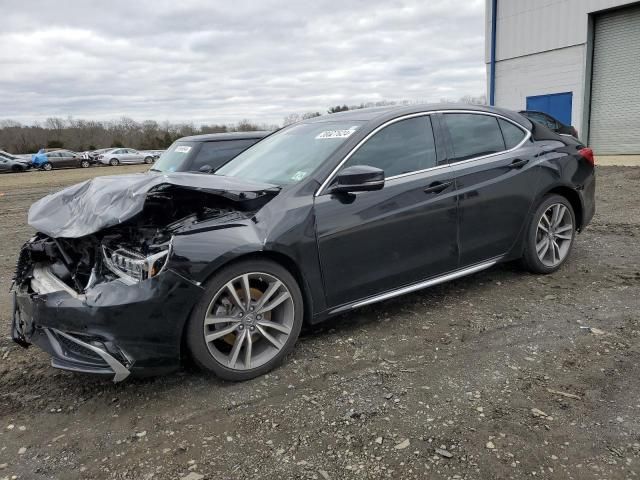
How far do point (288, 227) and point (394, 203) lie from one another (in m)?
0.87

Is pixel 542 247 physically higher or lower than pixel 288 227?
lower

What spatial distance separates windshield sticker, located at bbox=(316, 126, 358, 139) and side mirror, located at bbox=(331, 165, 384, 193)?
49cm

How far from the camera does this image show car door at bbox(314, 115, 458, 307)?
344 centimetres

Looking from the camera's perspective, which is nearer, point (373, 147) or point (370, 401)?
point (370, 401)

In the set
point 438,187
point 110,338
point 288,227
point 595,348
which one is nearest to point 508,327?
point 595,348

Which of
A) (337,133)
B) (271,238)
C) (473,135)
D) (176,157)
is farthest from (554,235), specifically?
(176,157)

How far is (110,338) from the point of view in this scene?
2.79 m

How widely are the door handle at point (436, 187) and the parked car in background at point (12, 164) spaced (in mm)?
37093

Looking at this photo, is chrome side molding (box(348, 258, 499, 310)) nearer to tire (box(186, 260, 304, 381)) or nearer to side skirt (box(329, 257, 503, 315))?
side skirt (box(329, 257, 503, 315))

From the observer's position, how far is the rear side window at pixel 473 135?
415 centimetres

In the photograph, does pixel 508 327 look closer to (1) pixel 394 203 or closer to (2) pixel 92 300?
(1) pixel 394 203

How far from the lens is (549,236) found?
4.79m

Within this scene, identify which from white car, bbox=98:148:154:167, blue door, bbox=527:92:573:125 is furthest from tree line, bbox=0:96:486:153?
blue door, bbox=527:92:573:125

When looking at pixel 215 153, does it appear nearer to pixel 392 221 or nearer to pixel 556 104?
pixel 392 221
